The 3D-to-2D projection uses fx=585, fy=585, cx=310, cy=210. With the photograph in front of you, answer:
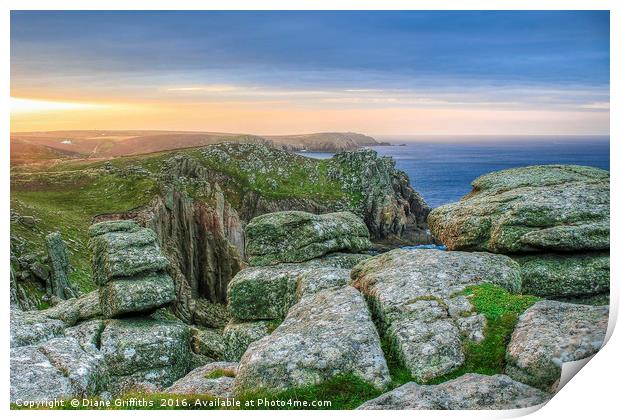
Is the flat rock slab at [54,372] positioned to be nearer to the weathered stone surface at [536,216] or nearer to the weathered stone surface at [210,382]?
the weathered stone surface at [210,382]

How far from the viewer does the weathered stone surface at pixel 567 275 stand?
21516mm

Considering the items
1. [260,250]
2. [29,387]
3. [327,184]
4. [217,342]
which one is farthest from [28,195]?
[327,184]

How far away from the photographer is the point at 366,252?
1061 inches

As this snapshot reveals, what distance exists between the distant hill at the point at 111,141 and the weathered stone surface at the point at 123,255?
404 cm

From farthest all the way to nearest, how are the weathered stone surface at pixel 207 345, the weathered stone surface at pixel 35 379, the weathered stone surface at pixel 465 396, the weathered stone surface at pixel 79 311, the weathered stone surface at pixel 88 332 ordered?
the weathered stone surface at pixel 207 345 < the weathered stone surface at pixel 79 311 < the weathered stone surface at pixel 88 332 < the weathered stone surface at pixel 35 379 < the weathered stone surface at pixel 465 396

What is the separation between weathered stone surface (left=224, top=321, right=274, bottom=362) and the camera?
2212cm

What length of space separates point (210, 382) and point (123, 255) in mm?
10302

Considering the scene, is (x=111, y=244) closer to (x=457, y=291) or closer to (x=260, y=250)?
(x=260, y=250)

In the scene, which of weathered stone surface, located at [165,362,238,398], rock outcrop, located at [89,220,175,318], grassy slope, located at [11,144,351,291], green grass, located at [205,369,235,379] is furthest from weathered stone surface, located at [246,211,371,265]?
grassy slope, located at [11,144,351,291]

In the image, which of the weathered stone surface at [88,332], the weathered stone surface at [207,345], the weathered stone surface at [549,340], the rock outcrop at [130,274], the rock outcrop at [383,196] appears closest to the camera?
the weathered stone surface at [549,340]

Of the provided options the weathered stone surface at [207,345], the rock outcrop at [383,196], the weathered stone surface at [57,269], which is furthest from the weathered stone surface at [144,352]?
the rock outcrop at [383,196]

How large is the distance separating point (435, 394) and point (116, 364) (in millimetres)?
14101

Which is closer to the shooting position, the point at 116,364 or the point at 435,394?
the point at 435,394

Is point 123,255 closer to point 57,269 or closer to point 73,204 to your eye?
point 57,269
